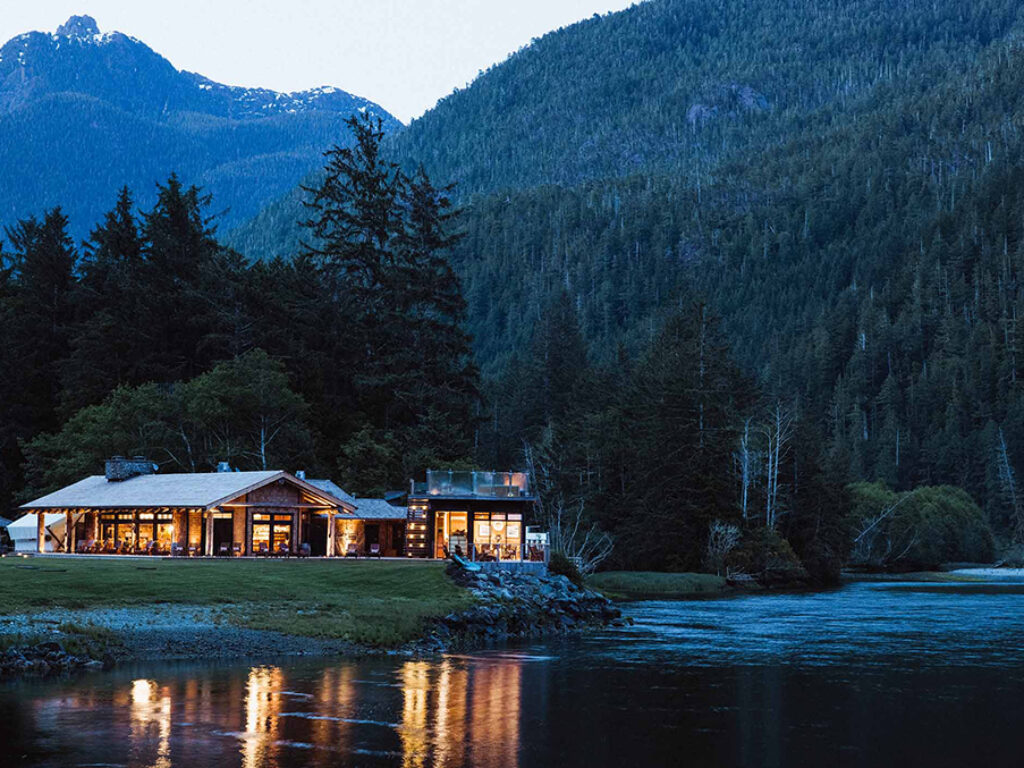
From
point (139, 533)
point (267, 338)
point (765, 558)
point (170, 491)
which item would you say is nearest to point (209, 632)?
point (170, 491)

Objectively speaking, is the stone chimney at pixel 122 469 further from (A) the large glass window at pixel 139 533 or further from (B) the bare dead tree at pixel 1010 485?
(B) the bare dead tree at pixel 1010 485

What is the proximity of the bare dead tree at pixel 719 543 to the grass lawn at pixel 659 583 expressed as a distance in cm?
214

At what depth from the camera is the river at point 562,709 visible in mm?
24141

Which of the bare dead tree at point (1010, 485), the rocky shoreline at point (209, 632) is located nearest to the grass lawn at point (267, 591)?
the rocky shoreline at point (209, 632)

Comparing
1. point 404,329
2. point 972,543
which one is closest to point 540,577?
point 404,329

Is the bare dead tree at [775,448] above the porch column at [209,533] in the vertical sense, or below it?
above

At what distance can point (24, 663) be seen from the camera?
33531 millimetres

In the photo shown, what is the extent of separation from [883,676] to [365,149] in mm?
88596

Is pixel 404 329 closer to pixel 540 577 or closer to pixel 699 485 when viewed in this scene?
pixel 699 485

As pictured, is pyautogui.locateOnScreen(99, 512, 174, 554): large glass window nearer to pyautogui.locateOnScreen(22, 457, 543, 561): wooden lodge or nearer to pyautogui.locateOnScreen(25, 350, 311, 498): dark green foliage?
pyautogui.locateOnScreen(22, 457, 543, 561): wooden lodge

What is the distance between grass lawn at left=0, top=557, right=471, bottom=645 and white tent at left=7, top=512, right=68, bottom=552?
34.2 feet

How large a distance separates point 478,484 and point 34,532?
2539cm

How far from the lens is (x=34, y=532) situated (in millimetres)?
66812

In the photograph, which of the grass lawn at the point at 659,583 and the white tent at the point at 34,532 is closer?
the white tent at the point at 34,532
